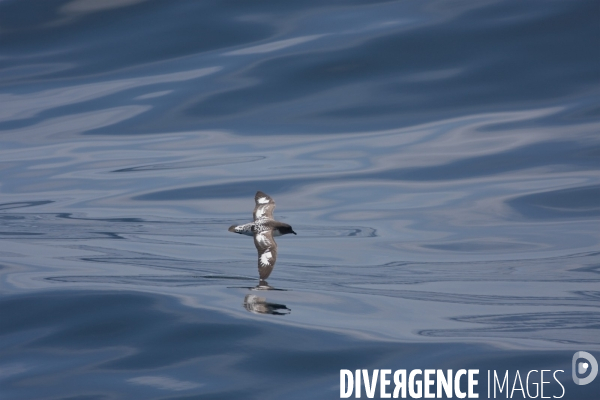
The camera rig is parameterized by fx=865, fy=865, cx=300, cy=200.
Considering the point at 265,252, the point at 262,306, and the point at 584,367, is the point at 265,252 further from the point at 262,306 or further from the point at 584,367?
the point at 584,367

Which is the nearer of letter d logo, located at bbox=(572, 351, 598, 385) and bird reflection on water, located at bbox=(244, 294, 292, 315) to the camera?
letter d logo, located at bbox=(572, 351, 598, 385)

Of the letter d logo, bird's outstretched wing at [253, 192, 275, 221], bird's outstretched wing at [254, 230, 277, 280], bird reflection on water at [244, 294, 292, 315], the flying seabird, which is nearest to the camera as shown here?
the letter d logo

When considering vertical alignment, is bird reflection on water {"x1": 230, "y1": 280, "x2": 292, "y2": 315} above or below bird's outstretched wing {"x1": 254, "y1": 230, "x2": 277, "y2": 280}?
below

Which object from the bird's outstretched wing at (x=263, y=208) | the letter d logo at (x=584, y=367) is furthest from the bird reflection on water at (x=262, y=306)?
the letter d logo at (x=584, y=367)

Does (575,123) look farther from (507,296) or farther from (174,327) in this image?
(174,327)

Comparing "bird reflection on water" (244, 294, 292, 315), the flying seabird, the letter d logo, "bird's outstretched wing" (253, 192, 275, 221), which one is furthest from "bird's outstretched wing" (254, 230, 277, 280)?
the letter d logo

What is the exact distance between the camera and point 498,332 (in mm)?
7594

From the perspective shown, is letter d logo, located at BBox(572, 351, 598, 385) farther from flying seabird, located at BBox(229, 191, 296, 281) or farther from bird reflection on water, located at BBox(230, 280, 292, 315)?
flying seabird, located at BBox(229, 191, 296, 281)

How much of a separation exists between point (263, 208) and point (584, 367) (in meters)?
4.50

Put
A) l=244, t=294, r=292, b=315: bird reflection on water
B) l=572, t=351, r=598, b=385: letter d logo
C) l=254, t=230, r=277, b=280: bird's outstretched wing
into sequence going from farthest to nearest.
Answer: l=254, t=230, r=277, b=280: bird's outstretched wing < l=244, t=294, r=292, b=315: bird reflection on water < l=572, t=351, r=598, b=385: letter d logo

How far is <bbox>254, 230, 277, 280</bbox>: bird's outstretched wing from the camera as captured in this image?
27.2 feet

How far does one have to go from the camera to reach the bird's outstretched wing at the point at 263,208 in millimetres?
9891

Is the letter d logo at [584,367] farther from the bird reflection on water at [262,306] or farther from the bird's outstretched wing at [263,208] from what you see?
the bird's outstretched wing at [263,208]

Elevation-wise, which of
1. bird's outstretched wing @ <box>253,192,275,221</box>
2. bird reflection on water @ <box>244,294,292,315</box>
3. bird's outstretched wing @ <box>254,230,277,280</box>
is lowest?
bird reflection on water @ <box>244,294,292,315</box>
